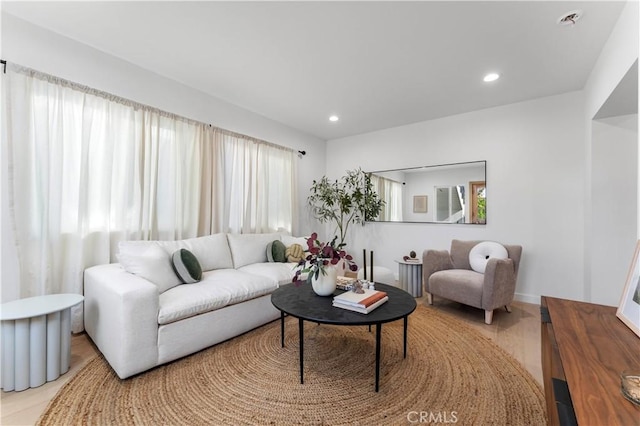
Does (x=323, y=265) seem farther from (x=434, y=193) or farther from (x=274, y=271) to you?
(x=434, y=193)

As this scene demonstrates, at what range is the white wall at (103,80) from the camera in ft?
6.75

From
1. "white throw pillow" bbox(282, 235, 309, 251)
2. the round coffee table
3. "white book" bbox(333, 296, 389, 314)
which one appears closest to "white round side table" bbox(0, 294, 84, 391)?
the round coffee table

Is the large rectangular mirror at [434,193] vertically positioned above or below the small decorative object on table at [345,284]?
above

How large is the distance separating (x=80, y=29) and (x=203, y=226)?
2.02 meters

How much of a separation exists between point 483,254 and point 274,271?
2414 mm

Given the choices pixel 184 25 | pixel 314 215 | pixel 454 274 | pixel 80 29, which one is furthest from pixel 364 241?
pixel 80 29

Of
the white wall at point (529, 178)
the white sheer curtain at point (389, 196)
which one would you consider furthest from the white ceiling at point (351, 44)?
the white sheer curtain at point (389, 196)

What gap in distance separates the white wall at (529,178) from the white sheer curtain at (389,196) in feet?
1.41

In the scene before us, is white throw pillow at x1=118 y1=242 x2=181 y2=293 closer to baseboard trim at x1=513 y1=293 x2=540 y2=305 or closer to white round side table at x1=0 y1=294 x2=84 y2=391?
white round side table at x1=0 y1=294 x2=84 y2=391

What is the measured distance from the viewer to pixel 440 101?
3.45 m

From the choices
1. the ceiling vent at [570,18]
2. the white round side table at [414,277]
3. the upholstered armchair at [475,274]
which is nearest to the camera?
the ceiling vent at [570,18]

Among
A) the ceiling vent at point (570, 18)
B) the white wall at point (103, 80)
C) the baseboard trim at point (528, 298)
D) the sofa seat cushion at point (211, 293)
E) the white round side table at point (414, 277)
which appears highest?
the ceiling vent at point (570, 18)

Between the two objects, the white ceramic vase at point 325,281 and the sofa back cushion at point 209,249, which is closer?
the white ceramic vase at point 325,281

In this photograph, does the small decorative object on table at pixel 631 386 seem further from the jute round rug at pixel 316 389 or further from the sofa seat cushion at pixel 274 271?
the sofa seat cushion at pixel 274 271
